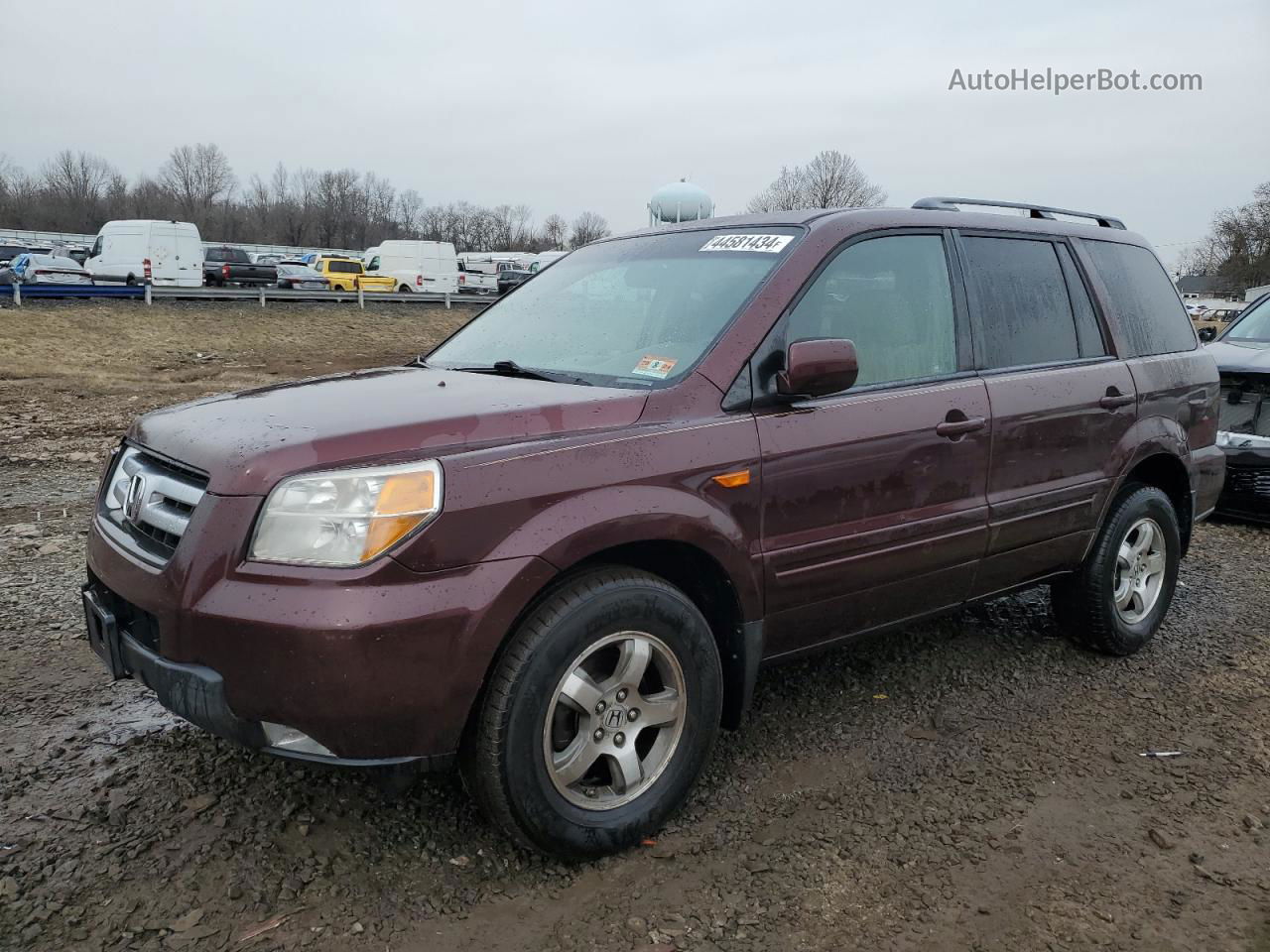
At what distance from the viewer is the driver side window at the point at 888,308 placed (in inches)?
126

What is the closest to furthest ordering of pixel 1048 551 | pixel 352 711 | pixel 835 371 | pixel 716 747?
pixel 352 711 → pixel 835 371 → pixel 716 747 → pixel 1048 551

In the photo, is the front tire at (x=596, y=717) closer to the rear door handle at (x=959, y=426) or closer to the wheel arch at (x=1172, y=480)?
the rear door handle at (x=959, y=426)

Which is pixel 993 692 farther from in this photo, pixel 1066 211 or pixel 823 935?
pixel 1066 211

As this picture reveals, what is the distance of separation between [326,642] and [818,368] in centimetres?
157

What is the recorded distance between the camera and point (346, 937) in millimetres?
2352

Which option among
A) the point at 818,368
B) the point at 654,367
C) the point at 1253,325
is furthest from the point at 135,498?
the point at 1253,325

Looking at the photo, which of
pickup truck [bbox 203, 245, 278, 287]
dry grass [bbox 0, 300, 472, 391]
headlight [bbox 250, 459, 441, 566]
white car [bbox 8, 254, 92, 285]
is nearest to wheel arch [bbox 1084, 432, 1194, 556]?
headlight [bbox 250, 459, 441, 566]

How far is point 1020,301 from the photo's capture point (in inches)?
151

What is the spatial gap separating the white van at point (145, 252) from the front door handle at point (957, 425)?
31101 mm

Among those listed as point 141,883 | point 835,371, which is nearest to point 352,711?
point 141,883

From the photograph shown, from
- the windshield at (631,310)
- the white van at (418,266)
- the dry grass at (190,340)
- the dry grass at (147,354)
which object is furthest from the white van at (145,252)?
the windshield at (631,310)

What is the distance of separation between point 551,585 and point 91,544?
4.76 feet

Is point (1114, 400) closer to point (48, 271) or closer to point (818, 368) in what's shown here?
point (818, 368)

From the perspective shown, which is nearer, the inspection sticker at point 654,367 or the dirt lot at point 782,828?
the dirt lot at point 782,828
